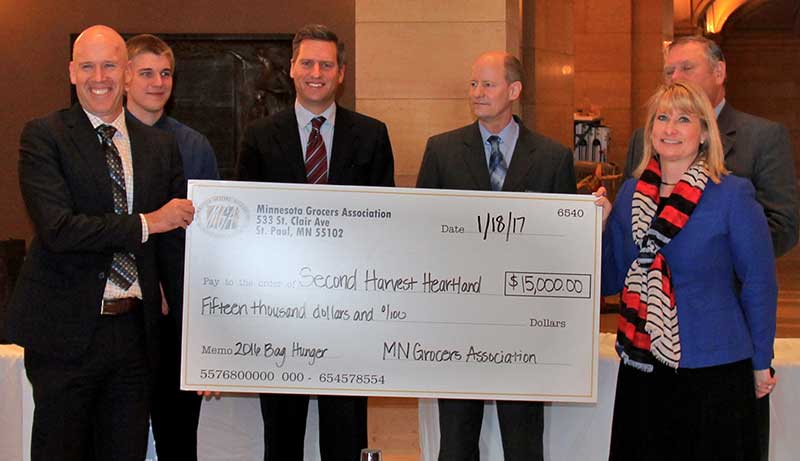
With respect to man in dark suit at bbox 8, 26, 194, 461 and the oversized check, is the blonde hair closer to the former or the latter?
the oversized check

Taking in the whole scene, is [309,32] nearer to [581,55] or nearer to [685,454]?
[685,454]

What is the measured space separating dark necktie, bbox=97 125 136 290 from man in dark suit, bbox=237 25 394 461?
2.72 feet

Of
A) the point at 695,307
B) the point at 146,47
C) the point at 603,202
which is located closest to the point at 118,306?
the point at 146,47

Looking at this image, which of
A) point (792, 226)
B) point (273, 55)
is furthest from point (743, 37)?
point (792, 226)

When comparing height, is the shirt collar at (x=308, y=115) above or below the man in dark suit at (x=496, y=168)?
above

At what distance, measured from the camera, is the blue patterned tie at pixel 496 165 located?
465 centimetres

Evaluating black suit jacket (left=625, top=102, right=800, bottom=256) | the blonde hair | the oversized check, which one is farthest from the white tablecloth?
the blonde hair

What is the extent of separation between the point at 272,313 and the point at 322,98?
1018mm

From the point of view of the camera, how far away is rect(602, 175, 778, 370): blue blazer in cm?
382

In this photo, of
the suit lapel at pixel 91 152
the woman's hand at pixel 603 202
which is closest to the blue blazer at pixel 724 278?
the woman's hand at pixel 603 202

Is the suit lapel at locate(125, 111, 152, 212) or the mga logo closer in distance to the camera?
the suit lapel at locate(125, 111, 152, 212)

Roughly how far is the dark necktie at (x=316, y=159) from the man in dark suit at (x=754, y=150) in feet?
4.32

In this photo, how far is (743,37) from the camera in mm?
28953

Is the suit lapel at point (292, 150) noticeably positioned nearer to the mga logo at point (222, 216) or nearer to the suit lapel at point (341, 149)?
the suit lapel at point (341, 149)
